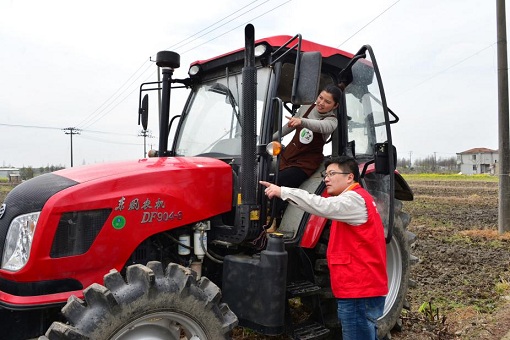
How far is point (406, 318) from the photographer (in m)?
4.54

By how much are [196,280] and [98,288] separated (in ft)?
1.87

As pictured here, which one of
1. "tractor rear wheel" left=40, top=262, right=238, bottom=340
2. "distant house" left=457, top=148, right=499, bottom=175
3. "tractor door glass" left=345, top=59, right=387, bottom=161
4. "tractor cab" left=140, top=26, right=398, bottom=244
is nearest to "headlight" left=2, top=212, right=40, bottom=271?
"tractor rear wheel" left=40, top=262, right=238, bottom=340

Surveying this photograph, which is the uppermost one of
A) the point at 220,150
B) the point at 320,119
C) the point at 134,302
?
the point at 320,119

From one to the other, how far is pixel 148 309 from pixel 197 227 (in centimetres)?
77

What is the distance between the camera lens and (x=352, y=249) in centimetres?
292

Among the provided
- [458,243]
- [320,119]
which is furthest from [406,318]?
[458,243]

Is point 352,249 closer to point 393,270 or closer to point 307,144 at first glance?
point 307,144

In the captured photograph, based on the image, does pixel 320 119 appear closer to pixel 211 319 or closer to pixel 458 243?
pixel 211 319

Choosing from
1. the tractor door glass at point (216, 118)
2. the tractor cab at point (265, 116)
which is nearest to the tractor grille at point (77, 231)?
the tractor cab at point (265, 116)

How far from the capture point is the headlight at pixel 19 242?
8.00ft

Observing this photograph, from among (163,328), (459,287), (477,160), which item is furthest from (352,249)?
(477,160)

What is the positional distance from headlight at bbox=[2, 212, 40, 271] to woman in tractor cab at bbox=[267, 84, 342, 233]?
1695mm

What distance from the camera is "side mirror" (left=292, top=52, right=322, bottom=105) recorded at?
2.79 metres

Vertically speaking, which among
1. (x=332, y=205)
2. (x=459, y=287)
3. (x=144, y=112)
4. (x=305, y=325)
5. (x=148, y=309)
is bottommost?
(x=459, y=287)
